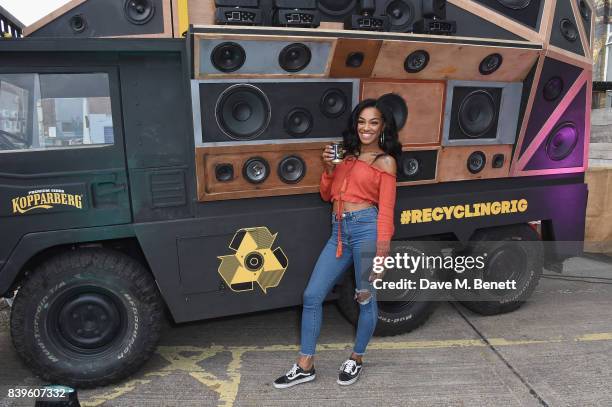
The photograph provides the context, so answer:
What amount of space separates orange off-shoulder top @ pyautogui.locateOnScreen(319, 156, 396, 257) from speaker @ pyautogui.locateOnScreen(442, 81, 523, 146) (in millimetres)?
1068

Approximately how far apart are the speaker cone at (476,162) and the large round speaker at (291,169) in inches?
61.1

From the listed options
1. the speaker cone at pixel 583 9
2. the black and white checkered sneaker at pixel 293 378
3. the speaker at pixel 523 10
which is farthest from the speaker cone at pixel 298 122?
the speaker cone at pixel 583 9

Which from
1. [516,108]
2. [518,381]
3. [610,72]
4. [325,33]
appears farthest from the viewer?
[610,72]

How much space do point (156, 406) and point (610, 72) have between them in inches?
577

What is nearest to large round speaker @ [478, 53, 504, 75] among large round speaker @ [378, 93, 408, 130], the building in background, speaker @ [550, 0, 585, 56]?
speaker @ [550, 0, 585, 56]

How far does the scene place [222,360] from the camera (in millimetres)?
3848

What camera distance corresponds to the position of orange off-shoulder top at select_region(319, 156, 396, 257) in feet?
10.2

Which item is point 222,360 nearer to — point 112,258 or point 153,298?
point 153,298

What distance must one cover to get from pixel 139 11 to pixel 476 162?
10.3ft

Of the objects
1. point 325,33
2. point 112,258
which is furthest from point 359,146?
point 112,258

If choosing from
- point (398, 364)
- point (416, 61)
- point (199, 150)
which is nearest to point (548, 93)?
point (416, 61)

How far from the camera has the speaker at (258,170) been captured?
3322 mm

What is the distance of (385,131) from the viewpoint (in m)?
3.22

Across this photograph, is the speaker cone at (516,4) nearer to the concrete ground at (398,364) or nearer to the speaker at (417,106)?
the speaker at (417,106)
